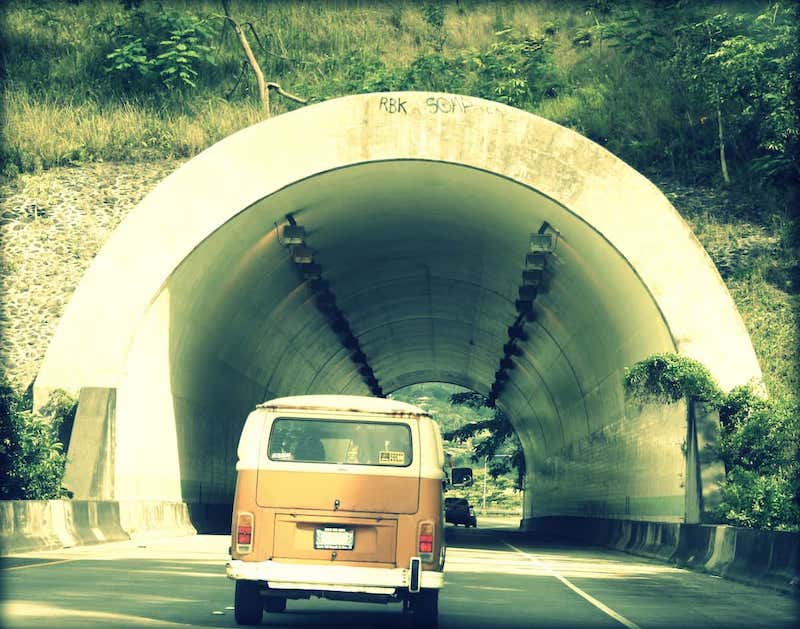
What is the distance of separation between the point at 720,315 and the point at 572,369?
10.1m

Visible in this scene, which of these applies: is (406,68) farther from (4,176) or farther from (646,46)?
(4,176)

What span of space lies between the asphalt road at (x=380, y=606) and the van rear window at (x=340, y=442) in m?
1.59

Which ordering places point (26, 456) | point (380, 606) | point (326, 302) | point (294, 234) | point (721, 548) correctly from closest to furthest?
1. point (380, 606)
2. point (721, 548)
3. point (26, 456)
4. point (294, 234)
5. point (326, 302)

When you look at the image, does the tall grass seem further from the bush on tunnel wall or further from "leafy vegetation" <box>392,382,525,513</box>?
"leafy vegetation" <box>392,382,525,513</box>

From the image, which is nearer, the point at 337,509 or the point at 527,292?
the point at 337,509

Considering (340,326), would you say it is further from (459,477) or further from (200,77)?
(459,477)

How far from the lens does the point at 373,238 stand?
29141 mm

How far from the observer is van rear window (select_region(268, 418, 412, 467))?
438 inches

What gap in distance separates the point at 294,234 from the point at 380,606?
13089 millimetres

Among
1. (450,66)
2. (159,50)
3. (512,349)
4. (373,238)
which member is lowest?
(512,349)

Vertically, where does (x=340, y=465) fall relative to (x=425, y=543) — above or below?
above

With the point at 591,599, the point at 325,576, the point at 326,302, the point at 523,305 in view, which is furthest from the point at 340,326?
the point at 325,576

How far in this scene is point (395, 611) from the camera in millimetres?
13703

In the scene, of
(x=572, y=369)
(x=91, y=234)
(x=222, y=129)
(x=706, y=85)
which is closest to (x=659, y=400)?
(x=572, y=369)
